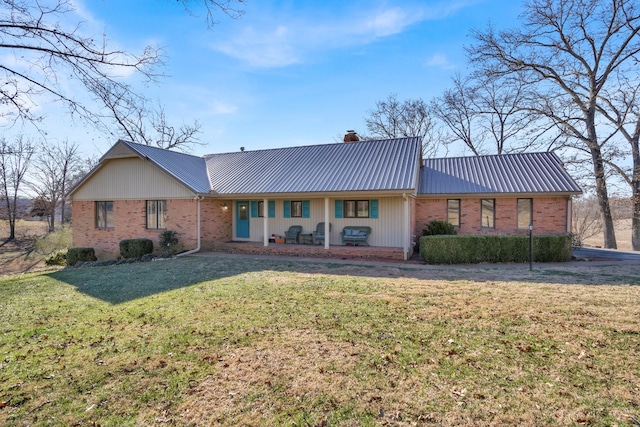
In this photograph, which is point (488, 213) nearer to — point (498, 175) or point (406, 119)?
point (498, 175)

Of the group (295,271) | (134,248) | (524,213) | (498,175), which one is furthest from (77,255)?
(524,213)

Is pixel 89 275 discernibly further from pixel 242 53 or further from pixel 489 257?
pixel 489 257

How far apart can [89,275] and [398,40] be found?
13.2 metres

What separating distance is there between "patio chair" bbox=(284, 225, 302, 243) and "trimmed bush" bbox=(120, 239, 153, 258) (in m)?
5.95

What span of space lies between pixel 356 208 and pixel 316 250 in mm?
2619

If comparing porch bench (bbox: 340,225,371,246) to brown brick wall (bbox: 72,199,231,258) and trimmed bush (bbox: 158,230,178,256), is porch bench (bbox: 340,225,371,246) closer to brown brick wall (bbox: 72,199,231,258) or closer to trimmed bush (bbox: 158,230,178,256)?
brown brick wall (bbox: 72,199,231,258)

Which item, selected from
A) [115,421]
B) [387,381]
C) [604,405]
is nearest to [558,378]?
[604,405]

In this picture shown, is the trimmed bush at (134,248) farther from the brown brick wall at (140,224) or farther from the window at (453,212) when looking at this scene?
the window at (453,212)

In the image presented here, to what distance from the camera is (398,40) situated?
42.2 ft

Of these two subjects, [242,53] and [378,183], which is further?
[378,183]

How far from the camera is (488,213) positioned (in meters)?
14.5

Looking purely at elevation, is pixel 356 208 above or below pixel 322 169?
below

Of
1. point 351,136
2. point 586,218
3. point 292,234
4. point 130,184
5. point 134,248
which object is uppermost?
point 351,136

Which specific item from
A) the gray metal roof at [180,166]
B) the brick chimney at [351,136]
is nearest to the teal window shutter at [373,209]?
the brick chimney at [351,136]
